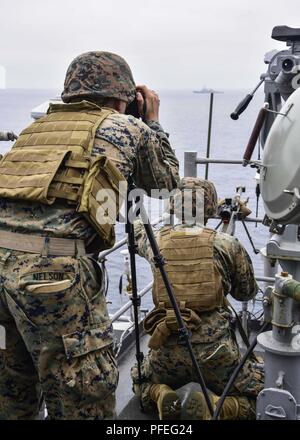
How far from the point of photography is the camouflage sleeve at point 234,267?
3527mm

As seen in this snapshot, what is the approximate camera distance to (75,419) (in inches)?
97.8

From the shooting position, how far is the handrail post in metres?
4.05

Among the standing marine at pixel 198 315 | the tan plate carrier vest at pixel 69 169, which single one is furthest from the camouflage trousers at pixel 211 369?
the tan plate carrier vest at pixel 69 169

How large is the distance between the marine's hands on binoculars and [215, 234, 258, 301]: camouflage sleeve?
90 centimetres

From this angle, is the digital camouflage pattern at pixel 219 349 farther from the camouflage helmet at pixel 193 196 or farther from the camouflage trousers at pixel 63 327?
the camouflage trousers at pixel 63 327

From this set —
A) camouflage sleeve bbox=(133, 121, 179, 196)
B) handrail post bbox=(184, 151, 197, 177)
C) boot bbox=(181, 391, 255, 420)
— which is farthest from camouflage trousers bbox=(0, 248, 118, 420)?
handrail post bbox=(184, 151, 197, 177)

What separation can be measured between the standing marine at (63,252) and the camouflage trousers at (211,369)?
104 cm

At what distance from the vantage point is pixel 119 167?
253 centimetres

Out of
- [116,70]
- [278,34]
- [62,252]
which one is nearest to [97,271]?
[62,252]

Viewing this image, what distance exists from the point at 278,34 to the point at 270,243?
1.49 metres

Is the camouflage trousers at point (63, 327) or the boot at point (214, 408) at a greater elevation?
the camouflage trousers at point (63, 327)

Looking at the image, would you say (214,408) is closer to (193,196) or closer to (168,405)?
(168,405)

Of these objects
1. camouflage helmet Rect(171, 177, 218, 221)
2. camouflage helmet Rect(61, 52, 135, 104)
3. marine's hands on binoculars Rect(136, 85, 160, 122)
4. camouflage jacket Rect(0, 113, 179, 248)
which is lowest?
camouflage helmet Rect(171, 177, 218, 221)

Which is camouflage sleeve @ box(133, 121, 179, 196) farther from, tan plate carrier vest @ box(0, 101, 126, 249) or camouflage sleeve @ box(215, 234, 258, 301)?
camouflage sleeve @ box(215, 234, 258, 301)
